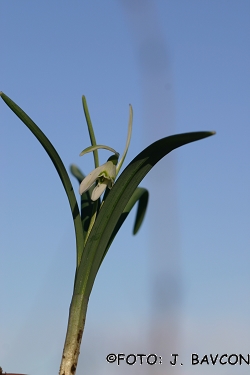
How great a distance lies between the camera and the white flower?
1.41 m

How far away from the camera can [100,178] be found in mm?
1459

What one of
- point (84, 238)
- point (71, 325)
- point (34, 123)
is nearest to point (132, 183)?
point (84, 238)

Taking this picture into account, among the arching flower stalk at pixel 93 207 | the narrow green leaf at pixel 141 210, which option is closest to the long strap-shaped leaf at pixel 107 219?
the arching flower stalk at pixel 93 207

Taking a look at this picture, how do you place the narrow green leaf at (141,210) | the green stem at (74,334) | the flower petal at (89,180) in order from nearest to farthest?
the green stem at (74,334) → the flower petal at (89,180) → the narrow green leaf at (141,210)

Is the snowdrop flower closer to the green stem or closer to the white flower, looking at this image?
the white flower

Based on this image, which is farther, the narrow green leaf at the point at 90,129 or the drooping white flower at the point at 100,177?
the narrow green leaf at the point at 90,129

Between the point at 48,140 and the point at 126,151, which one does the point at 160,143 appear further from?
the point at 48,140

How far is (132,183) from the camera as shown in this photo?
140cm

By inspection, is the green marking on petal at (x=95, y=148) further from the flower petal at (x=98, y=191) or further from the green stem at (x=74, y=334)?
the green stem at (x=74, y=334)

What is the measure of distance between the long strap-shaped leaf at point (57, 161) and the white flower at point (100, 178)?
0.11m

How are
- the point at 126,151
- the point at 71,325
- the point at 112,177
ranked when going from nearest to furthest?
1. the point at 71,325
2. the point at 112,177
3. the point at 126,151

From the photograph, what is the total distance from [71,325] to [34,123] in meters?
0.76

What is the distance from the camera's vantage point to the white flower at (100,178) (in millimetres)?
1413

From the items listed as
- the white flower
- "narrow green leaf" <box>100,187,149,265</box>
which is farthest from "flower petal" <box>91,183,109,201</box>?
"narrow green leaf" <box>100,187,149,265</box>
